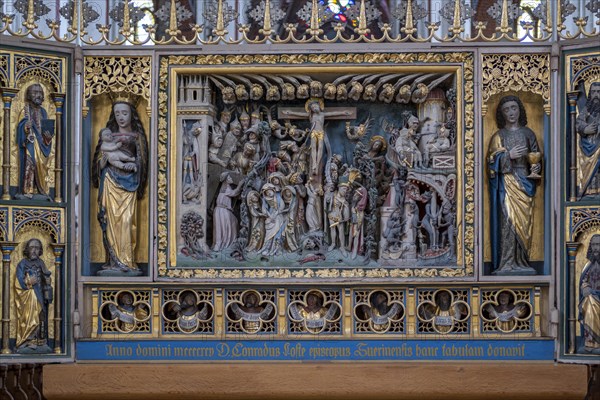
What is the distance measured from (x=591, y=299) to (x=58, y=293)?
571 cm

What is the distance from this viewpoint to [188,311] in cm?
1359

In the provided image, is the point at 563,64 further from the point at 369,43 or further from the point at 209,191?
the point at 209,191

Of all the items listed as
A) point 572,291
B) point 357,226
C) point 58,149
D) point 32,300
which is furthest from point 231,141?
point 572,291

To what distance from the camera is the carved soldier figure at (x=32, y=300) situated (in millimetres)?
13156

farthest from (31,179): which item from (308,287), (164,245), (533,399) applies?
(533,399)

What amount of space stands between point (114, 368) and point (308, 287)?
227 centimetres

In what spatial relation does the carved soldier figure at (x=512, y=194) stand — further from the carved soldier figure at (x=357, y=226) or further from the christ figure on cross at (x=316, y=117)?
the christ figure on cross at (x=316, y=117)

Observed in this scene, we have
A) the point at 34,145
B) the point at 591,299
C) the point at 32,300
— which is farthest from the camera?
the point at 34,145

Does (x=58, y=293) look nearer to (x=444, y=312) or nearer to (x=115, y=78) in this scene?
(x=115, y=78)

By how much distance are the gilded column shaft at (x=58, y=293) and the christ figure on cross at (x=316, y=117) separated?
2.91 metres

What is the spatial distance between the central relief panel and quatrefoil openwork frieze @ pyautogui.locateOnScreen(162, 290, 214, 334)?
0.28 metres

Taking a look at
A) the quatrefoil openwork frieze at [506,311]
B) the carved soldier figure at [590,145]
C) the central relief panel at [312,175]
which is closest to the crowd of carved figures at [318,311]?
the quatrefoil openwork frieze at [506,311]

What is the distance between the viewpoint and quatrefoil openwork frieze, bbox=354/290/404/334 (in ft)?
44.0

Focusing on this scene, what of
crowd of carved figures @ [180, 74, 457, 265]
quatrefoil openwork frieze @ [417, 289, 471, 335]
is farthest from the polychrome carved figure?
quatrefoil openwork frieze @ [417, 289, 471, 335]
